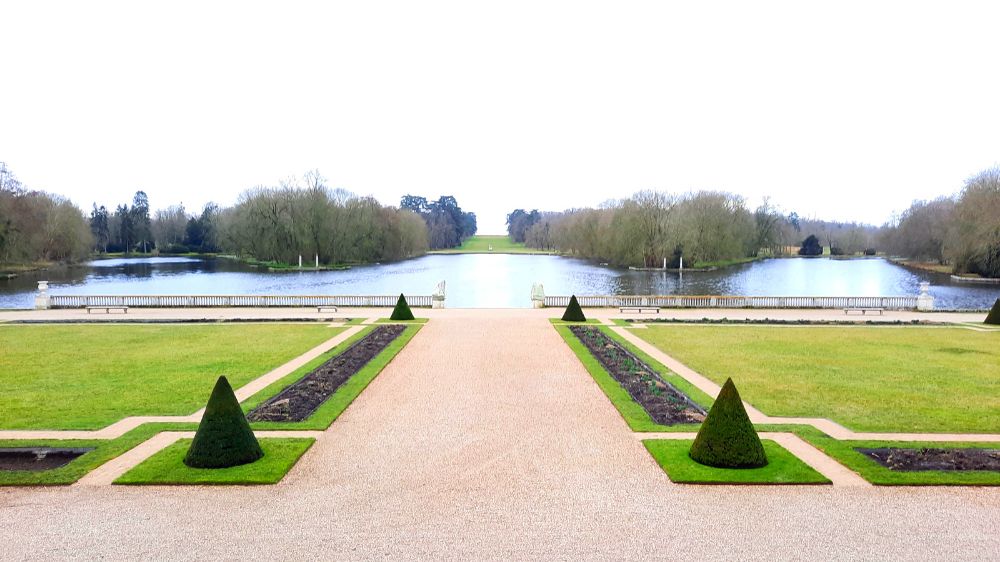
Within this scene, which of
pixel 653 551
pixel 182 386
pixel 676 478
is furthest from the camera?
pixel 182 386

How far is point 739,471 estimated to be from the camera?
9.91 meters

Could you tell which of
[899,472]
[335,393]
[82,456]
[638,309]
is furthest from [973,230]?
[82,456]

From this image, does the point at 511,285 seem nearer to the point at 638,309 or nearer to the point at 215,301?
the point at 638,309

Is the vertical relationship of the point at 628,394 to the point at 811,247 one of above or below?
below

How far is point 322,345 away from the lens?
22.1m

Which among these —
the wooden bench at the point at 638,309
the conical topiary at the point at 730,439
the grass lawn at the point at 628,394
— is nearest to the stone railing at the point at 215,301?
the wooden bench at the point at 638,309

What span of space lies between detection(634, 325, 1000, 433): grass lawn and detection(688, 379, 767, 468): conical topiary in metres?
3.83

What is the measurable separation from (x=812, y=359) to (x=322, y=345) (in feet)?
55.3

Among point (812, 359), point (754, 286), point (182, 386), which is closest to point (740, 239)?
point (754, 286)

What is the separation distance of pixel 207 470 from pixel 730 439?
8.63 m

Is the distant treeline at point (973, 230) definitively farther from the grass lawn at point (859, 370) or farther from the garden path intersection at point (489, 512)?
the garden path intersection at point (489, 512)

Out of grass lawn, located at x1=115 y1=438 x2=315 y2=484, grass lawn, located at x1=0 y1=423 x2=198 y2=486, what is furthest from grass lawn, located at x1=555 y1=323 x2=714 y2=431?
grass lawn, located at x1=0 y1=423 x2=198 y2=486

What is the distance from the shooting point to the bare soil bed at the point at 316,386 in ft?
43.2

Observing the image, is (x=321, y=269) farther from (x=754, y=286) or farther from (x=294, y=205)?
(x=754, y=286)
